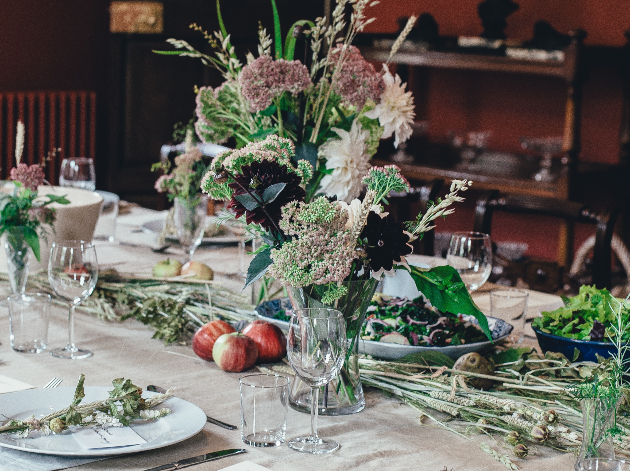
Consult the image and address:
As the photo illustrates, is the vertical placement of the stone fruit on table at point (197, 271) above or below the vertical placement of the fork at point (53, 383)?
above

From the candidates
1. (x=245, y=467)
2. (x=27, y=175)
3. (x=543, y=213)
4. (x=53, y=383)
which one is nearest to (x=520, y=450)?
(x=245, y=467)

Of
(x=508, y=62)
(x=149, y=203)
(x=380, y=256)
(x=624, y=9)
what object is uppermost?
(x=624, y=9)

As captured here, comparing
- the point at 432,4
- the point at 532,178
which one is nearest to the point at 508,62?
the point at 532,178

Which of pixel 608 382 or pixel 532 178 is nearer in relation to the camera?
pixel 608 382

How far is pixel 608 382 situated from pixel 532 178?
2.61 m

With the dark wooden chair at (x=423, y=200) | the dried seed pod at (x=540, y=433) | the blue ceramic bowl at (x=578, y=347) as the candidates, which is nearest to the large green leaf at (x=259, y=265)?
the dried seed pod at (x=540, y=433)

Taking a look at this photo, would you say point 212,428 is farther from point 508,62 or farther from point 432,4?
point 432,4

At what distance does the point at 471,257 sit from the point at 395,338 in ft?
1.15

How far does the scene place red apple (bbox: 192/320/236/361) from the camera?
1.39 m

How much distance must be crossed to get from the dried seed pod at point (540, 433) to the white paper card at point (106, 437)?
1.58 ft

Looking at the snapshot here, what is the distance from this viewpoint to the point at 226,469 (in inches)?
39.4

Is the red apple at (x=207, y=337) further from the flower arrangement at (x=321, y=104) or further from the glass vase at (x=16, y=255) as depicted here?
the glass vase at (x=16, y=255)

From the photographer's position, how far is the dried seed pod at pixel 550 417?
3.63 feet

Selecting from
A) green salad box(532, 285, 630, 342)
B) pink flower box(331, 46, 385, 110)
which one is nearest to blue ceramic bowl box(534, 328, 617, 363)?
green salad box(532, 285, 630, 342)
